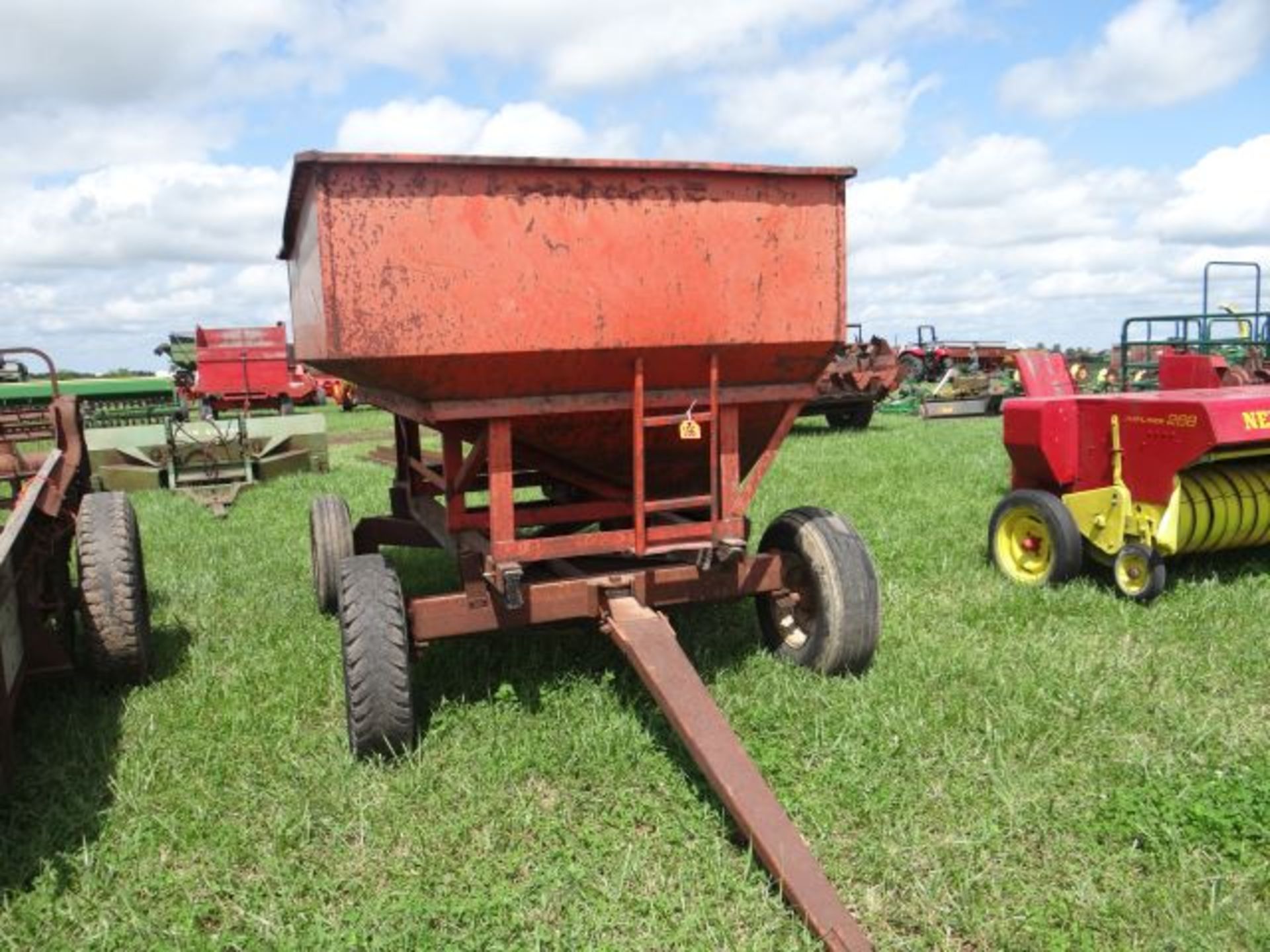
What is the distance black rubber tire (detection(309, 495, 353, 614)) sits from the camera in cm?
529

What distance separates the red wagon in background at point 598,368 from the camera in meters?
3.18

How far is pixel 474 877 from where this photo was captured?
2.79 m

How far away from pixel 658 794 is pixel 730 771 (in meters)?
0.41

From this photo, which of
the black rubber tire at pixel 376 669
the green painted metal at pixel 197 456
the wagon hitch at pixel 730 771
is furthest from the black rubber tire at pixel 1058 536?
the green painted metal at pixel 197 456

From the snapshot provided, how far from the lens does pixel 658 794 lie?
3232 mm

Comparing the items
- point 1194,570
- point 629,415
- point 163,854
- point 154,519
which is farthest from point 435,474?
point 154,519

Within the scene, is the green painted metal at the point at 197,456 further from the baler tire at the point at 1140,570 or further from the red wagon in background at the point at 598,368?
the baler tire at the point at 1140,570

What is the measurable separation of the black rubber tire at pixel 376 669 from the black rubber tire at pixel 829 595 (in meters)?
1.56

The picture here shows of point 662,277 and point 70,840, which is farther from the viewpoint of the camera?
point 662,277

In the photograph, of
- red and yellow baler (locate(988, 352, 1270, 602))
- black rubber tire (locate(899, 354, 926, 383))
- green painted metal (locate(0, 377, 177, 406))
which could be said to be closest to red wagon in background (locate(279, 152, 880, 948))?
red and yellow baler (locate(988, 352, 1270, 602))

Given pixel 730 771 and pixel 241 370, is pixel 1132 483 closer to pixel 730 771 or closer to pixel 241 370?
pixel 730 771

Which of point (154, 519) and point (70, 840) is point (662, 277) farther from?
point (154, 519)

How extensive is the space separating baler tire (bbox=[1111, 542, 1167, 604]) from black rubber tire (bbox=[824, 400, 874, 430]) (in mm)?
10414

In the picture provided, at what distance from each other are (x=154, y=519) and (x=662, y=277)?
259 inches
